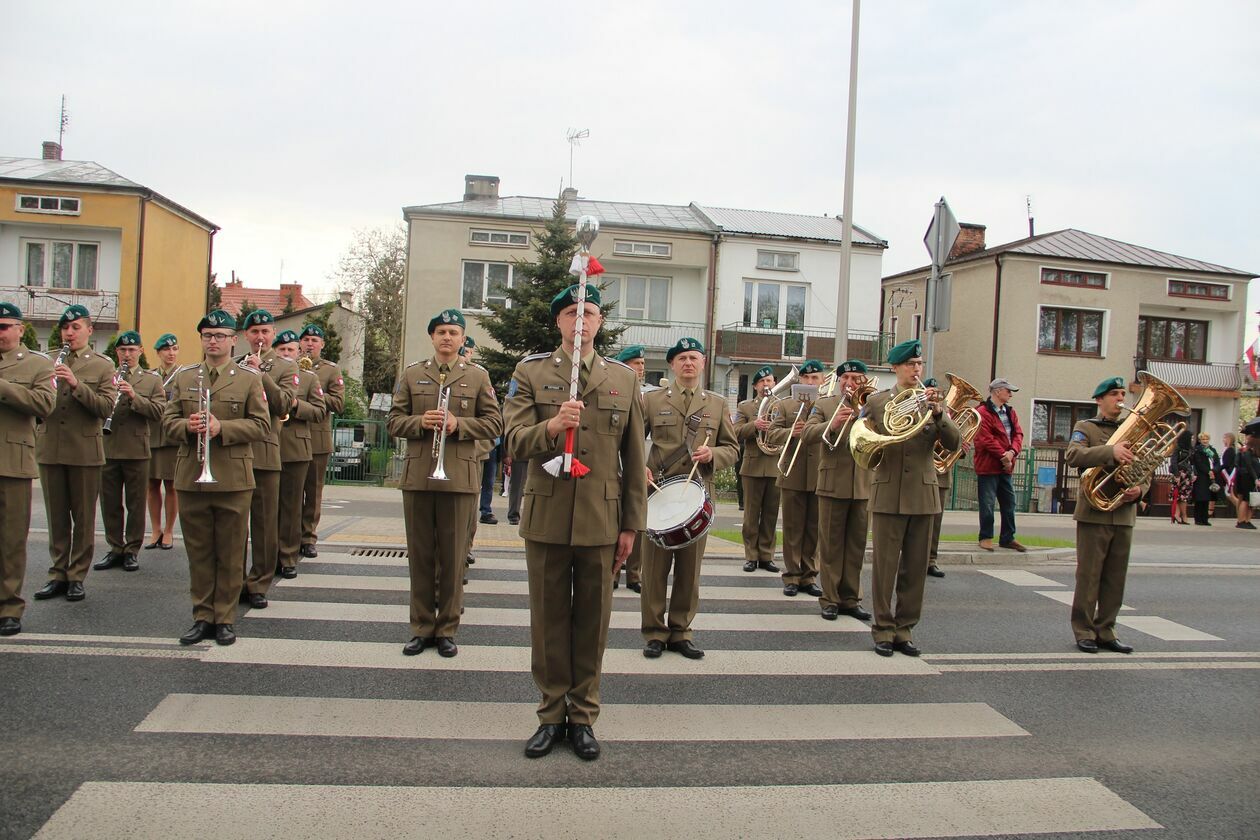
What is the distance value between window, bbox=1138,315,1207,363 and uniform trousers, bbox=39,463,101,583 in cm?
3461

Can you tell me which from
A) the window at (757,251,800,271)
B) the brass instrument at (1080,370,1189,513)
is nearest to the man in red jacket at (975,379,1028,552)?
the brass instrument at (1080,370,1189,513)

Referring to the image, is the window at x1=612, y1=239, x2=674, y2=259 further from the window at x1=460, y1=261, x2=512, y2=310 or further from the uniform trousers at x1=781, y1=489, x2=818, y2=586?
the uniform trousers at x1=781, y1=489, x2=818, y2=586

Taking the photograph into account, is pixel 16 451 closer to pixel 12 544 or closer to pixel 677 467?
pixel 12 544

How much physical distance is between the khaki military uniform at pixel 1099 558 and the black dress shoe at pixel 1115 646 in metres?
0.02

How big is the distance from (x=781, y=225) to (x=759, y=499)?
2428 centimetres

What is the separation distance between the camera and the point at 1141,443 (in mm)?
7211

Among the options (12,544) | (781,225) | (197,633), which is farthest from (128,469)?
(781,225)

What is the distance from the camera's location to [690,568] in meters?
6.63

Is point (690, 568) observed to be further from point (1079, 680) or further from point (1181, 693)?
point (1181, 693)

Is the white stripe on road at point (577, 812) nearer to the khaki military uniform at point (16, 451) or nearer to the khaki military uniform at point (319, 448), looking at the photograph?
the khaki military uniform at point (16, 451)

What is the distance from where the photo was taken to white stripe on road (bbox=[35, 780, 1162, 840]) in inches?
146

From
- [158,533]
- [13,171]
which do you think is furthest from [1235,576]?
[13,171]

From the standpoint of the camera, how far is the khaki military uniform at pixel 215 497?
6348mm

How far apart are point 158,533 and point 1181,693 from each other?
31.9 ft
